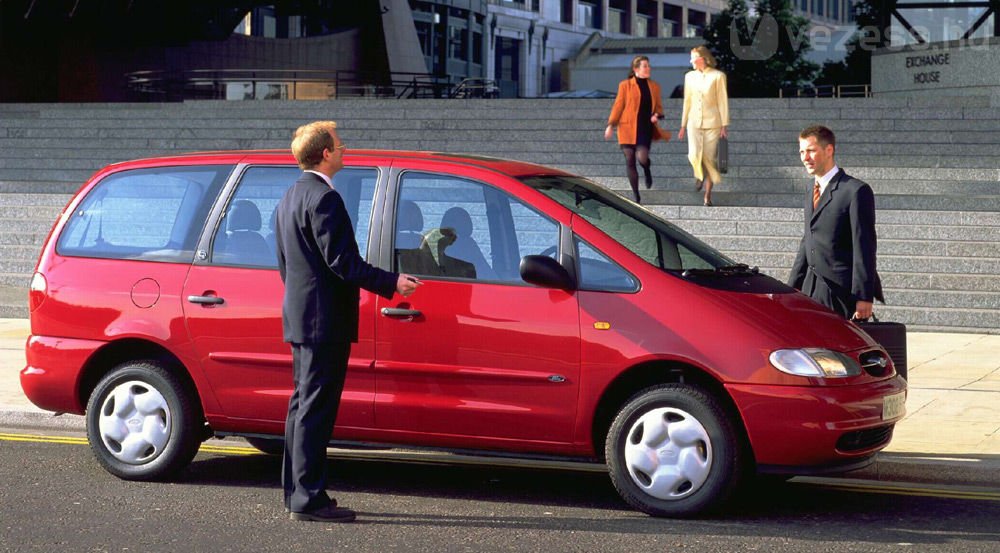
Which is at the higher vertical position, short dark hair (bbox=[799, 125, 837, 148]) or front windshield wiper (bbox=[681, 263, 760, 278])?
short dark hair (bbox=[799, 125, 837, 148])

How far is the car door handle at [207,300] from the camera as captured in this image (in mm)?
7113

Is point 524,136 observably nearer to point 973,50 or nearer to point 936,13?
point 973,50

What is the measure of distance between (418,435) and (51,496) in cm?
177

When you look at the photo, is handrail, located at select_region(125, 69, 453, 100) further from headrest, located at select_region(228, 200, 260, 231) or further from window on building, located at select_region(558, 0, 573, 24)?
window on building, located at select_region(558, 0, 573, 24)

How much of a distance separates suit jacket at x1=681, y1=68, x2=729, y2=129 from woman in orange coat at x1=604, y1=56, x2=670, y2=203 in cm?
45

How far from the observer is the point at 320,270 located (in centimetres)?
632

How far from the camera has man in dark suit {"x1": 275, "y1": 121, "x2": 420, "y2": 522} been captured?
6.23m

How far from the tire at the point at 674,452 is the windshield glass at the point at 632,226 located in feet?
2.06

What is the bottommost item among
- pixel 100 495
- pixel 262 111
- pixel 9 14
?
pixel 100 495

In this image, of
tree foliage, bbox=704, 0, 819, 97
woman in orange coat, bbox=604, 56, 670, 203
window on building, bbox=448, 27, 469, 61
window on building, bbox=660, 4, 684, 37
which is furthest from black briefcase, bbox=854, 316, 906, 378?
window on building, bbox=660, 4, 684, 37

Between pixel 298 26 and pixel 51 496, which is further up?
pixel 298 26

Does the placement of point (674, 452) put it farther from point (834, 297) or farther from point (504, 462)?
point (504, 462)

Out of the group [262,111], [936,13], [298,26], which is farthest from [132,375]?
[936,13]

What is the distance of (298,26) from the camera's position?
48812 millimetres
